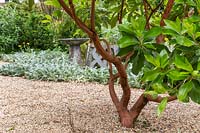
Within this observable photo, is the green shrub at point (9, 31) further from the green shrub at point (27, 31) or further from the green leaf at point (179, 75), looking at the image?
the green leaf at point (179, 75)

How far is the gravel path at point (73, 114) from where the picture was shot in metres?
3.29

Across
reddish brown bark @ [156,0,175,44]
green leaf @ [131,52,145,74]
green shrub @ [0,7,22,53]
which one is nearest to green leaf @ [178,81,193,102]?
green leaf @ [131,52,145,74]

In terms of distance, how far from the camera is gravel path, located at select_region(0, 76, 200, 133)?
129 inches

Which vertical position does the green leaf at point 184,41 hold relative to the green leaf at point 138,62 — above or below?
above

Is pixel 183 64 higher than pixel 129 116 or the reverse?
higher

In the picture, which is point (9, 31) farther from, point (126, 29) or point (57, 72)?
point (126, 29)

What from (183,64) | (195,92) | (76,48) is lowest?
(76,48)

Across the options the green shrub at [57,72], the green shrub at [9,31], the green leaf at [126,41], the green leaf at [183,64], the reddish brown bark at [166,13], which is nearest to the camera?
the green leaf at [183,64]

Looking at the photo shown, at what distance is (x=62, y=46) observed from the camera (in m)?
10.2

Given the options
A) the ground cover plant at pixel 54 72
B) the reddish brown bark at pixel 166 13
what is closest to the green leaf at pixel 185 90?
the reddish brown bark at pixel 166 13

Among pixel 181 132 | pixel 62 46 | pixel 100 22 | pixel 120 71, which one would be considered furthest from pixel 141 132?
pixel 62 46

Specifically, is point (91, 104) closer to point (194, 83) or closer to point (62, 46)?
point (194, 83)

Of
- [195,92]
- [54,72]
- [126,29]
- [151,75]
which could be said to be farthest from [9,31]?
[195,92]

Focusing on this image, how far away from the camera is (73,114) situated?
145 inches
